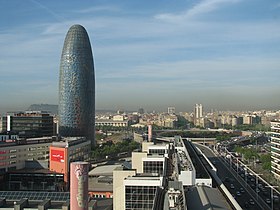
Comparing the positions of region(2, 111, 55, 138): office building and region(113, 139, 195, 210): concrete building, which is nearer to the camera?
region(113, 139, 195, 210): concrete building

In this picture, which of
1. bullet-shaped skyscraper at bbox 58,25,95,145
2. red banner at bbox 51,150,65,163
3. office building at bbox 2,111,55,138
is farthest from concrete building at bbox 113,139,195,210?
bullet-shaped skyscraper at bbox 58,25,95,145

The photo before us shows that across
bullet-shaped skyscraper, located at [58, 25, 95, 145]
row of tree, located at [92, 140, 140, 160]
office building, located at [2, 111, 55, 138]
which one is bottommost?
row of tree, located at [92, 140, 140, 160]

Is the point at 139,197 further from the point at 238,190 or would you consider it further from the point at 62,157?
the point at 62,157

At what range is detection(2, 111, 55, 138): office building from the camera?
48500 millimetres

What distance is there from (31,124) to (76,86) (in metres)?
8.26

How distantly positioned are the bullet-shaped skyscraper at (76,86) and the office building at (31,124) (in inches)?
121

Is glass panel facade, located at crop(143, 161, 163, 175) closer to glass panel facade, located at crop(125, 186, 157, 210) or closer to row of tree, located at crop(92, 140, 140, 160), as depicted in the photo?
glass panel facade, located at crop(125, 186, 157, 210)

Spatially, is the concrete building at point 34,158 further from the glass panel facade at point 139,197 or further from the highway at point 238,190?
the glass panel facade at point 139,197

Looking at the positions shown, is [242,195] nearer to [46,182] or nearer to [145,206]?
[145,206]

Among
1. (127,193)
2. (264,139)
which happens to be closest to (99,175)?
(127,193)

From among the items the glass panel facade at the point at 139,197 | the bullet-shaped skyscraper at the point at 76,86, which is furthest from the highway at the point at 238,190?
the bullet-shaped skyscraper at the point at 76,86

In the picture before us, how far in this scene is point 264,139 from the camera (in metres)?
75.4

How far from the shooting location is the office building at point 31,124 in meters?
48.5

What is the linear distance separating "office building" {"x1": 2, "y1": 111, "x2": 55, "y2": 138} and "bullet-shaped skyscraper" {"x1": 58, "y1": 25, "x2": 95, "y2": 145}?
3084 mm
